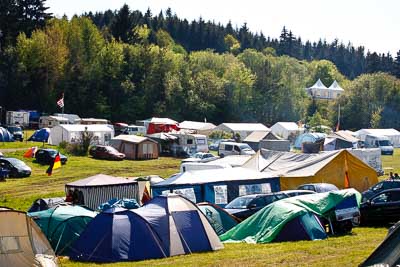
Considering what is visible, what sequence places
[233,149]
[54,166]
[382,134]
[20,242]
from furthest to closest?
[382,134]
[233,149]
[54,166]
[20,242]

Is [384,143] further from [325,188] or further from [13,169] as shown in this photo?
[325,188]

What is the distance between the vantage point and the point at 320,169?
24438mm

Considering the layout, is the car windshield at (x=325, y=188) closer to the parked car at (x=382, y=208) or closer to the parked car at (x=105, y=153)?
the parked car at (x=382, y=208)

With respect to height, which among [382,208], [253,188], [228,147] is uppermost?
[382,208]

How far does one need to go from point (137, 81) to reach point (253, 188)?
52.6m

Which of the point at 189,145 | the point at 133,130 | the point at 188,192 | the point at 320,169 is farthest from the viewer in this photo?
the point at 133,130

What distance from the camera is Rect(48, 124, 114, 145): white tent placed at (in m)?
46.0

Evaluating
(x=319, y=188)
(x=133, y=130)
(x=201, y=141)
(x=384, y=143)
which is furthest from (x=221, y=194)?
(x=384, y=143)

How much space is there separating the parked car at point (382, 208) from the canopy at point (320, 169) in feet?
17.7

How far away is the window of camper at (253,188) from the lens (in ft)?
76.3

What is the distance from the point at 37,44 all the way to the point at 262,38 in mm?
104025

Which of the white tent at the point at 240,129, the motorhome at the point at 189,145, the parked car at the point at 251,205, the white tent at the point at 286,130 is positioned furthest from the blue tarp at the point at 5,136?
the parked car at the point at 251,205

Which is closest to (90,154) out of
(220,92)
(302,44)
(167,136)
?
(167,136)

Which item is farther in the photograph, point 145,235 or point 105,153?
point 105,153
